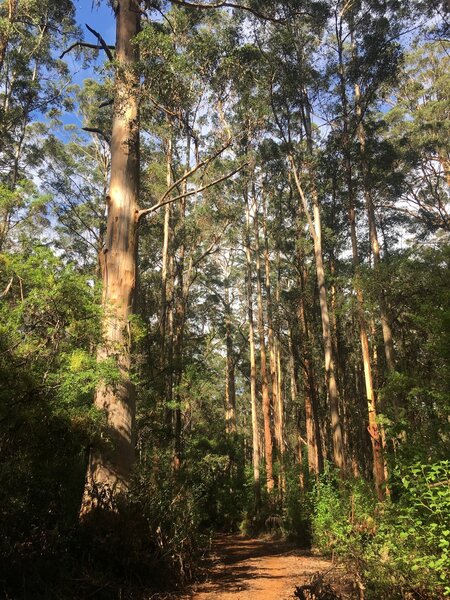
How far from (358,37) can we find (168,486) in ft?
50.3

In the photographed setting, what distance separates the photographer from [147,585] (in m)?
4.82

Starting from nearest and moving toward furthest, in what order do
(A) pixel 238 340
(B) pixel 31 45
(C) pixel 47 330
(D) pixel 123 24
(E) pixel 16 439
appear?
(E) pixel 16 439 < (C) pixel 47 330 < (D) pixel 123 24 < (B) pixel 31 45 < (A) pixel 238 340

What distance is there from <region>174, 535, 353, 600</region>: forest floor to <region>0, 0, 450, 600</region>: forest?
14.7 inches

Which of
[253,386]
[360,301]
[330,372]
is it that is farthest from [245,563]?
[253,386]

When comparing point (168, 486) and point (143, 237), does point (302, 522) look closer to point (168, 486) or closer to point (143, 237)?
point (168, 486)

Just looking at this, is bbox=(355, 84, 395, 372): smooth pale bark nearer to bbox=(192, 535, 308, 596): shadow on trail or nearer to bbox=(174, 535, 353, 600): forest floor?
bbox=(174, 535, 353, 600): forest floor

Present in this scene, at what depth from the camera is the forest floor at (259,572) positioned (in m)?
5.40

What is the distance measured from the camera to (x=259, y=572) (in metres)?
7.11

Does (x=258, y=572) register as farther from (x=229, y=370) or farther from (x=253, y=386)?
(x=229, y=370)

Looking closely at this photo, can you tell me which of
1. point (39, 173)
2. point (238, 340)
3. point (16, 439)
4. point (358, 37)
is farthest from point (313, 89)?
point (238, 340)

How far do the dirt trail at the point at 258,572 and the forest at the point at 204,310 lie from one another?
1.44 feet

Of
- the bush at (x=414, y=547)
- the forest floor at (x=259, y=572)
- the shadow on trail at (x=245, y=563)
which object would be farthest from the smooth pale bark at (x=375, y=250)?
the bush at (x=414, y=547)

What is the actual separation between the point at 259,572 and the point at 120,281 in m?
5.28

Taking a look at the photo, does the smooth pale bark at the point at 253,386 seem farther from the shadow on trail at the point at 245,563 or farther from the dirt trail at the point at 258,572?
the dirt trail at the point at 258,572
